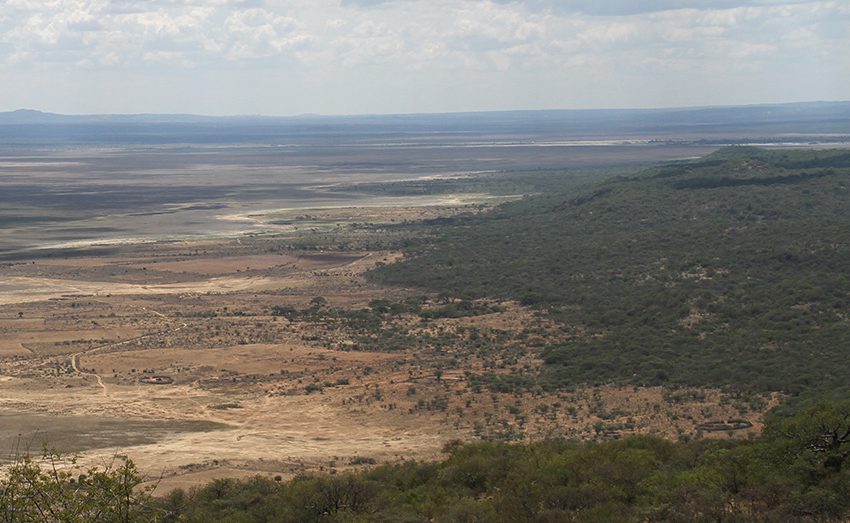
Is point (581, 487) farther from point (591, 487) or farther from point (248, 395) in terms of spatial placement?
point (248, 395)

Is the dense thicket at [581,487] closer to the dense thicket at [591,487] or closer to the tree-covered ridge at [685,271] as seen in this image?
the dense thicket at [591,487]

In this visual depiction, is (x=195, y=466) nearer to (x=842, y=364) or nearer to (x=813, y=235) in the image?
(x=842, y=364)

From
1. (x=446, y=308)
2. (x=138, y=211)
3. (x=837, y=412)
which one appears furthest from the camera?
(x=138, y=211)

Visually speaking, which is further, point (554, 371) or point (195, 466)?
point (554, 371)

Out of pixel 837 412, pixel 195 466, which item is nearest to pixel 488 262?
pixel 195 466

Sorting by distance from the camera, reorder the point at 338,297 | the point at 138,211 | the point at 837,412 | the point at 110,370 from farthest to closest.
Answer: the point at 138,211
the point at 338,297
the point at 110,370
the point at 837,412

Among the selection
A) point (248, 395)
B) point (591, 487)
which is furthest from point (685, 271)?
point (591, 487)

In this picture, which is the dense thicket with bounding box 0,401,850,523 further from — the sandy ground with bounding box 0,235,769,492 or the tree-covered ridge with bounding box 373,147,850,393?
the tree-covered ridge with bounding box 373,147,850,393

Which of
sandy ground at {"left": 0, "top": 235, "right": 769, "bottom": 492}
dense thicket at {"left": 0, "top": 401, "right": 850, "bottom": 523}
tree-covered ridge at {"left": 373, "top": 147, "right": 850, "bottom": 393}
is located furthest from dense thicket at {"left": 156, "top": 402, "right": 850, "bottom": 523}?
tree-covered ridge at {"left": 373, "top": 147, "right": 850, "bottom": 393}
